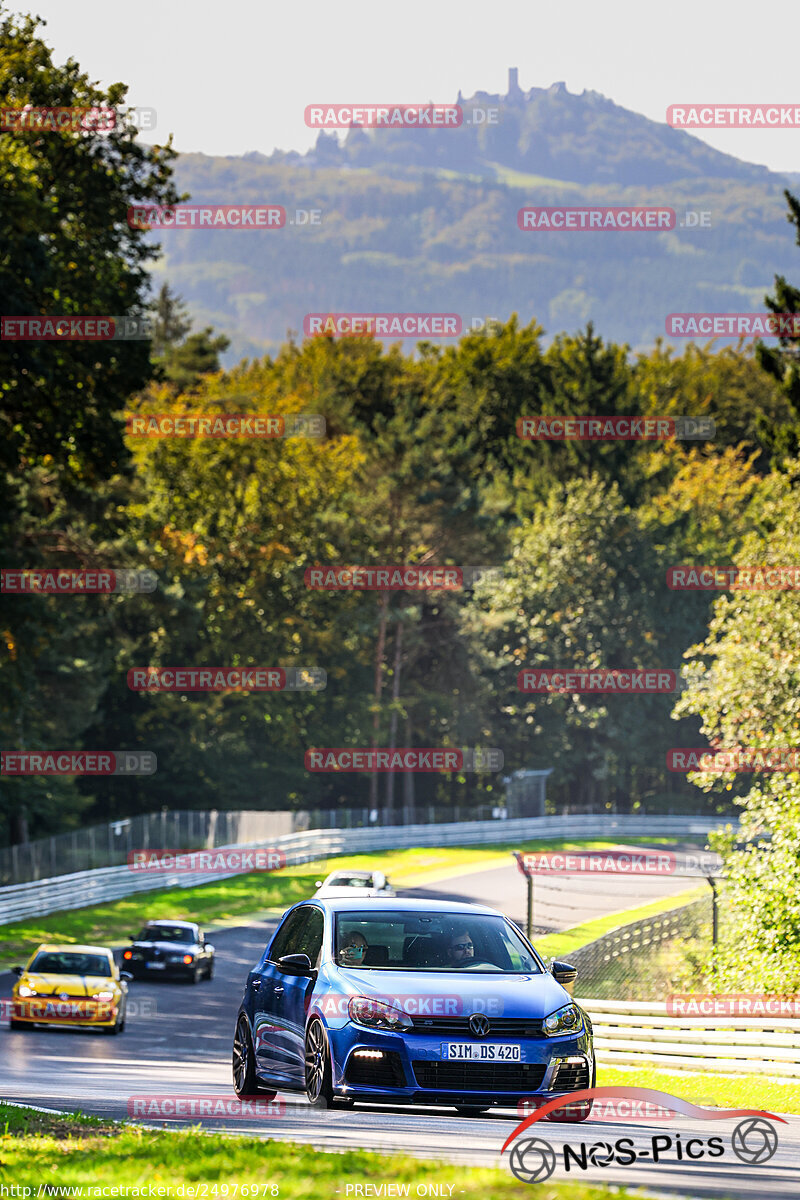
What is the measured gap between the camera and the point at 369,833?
195 ft

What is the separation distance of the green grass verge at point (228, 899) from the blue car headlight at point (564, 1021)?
60.7 feet

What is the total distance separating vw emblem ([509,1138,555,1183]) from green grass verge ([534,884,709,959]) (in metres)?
14.1

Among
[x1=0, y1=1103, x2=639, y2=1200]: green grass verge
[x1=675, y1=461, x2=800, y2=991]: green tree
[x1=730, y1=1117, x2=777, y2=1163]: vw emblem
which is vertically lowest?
[x1=730, y1=1117, x2=777, y2=1163]: vw emblem

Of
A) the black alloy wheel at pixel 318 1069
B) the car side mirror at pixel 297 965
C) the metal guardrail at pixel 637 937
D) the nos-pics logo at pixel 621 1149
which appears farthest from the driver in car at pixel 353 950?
the metal guardrail at pixel 637 937

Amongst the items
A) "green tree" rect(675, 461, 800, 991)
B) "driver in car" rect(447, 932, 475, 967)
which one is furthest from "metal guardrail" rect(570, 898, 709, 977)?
"driver in car" rect(447, 932, 475, 967)

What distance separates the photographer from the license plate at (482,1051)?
986 cm

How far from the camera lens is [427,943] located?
11.0 meters

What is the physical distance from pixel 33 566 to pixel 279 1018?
24.2 metres

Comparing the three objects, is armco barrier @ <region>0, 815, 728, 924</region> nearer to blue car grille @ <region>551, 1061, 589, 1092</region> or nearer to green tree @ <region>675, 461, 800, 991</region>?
green tree @ <region>675, 461, 800, 991</region>

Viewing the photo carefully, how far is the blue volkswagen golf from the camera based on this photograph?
9867 millimetres

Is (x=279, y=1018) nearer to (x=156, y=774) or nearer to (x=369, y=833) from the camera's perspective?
(x=369, y=833)

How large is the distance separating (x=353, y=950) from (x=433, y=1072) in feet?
4.22

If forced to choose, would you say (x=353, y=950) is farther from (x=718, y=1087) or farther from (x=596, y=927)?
(x=596, y=927)

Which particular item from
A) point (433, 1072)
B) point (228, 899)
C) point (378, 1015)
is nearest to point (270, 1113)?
point (378, 1015)
